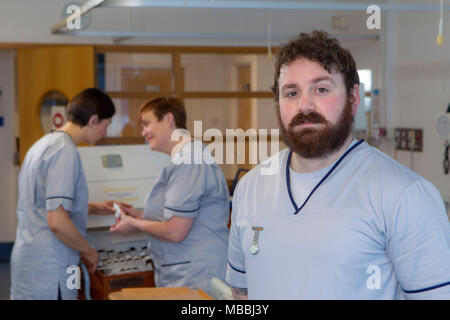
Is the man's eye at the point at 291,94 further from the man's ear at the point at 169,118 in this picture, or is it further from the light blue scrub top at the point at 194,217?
the man's ear at the point at 169,118

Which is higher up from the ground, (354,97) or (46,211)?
(354,97)

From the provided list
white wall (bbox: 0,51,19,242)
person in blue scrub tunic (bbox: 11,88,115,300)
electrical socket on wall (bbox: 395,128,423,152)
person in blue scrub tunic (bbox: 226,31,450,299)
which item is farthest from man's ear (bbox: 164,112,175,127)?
white wall (bbox: 0,51,19,242)

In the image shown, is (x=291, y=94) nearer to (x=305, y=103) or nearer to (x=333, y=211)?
(x=305, y=103)

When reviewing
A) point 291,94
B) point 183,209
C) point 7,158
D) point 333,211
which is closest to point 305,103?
point 291,94

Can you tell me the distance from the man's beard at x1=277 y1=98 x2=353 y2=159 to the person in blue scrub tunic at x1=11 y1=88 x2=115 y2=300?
4.46ft

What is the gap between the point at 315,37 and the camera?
114cm

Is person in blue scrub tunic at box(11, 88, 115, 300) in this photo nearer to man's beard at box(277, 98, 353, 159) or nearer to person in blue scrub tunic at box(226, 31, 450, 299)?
person in blue scrub tunic at box(226, 31, 450, 299)

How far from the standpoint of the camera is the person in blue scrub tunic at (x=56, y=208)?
222 centimetres

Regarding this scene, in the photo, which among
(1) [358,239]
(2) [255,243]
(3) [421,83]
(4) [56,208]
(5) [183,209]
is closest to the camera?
(1) [358,239]

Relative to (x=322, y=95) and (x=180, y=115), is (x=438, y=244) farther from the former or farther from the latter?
(x=180, y=115)

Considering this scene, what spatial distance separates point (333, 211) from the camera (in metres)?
1.06

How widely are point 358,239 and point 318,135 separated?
0.21 m

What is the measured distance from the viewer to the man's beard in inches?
42.3
